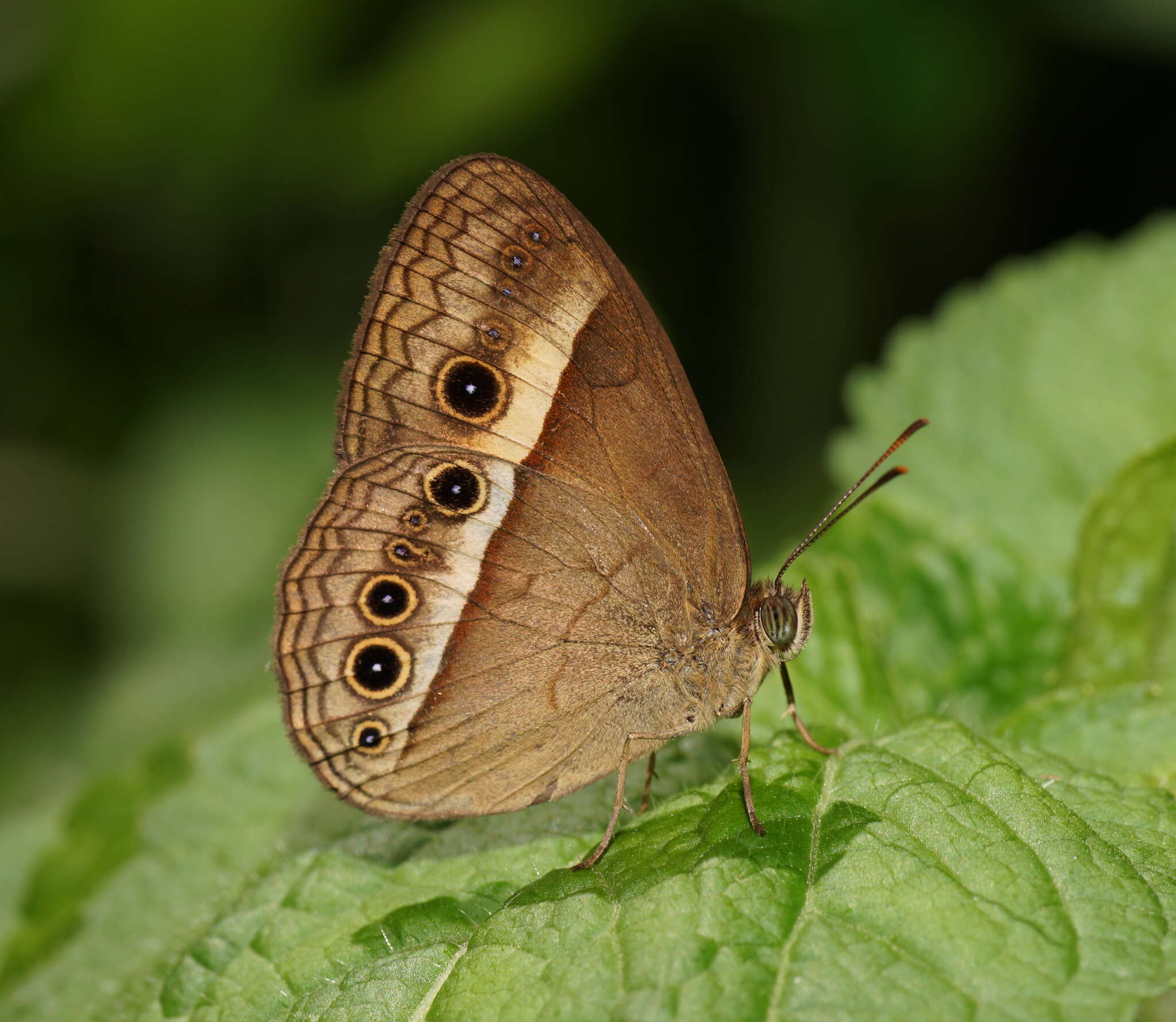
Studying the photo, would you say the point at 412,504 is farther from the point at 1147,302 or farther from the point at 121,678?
the point at 121,678

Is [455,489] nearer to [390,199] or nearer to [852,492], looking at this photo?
[852,492]

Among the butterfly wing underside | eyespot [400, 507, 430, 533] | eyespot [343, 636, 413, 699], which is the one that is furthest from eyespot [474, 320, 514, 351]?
eyespot [343, 636, 413, 699]

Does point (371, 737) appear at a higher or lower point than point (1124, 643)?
lower

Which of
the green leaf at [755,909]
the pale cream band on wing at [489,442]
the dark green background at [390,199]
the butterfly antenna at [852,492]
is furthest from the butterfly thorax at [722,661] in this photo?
the dark green background at [390,199]

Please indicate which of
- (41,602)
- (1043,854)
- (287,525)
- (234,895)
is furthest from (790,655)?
(41,602)

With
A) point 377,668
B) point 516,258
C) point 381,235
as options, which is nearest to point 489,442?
point 516,258

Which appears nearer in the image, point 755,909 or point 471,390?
point 755,909
